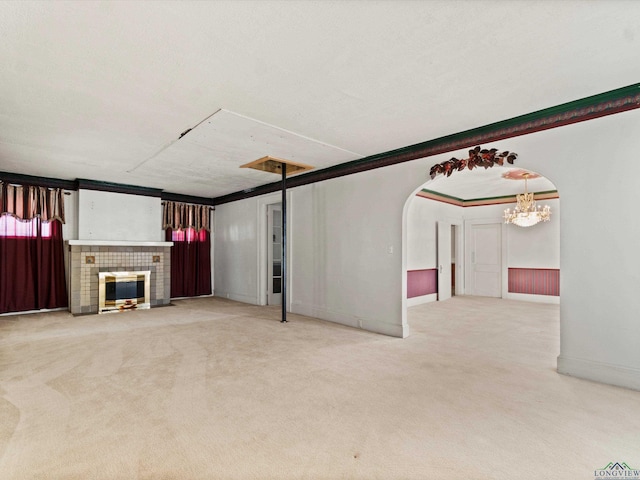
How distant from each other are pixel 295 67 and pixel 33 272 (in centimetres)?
664

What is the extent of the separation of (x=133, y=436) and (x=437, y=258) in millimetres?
7438

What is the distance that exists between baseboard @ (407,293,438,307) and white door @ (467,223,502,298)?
1671 mm

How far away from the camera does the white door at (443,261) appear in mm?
8305

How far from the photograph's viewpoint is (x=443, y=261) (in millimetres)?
8445

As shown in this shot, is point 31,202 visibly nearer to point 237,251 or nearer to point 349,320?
point 237,251

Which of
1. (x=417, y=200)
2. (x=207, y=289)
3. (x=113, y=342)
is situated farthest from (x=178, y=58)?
(x=207, y=289)

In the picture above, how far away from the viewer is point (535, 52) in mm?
2410

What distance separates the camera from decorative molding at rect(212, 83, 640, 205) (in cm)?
302

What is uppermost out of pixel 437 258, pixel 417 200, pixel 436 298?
pixel 417 200

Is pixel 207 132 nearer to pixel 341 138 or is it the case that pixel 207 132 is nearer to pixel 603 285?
pixel 341 138

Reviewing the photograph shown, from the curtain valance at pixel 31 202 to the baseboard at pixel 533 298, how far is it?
10.1m

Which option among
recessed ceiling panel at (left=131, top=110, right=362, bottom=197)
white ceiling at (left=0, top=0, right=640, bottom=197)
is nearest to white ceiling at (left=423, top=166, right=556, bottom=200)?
recessed ceiling panel at (left=131, top=110, right=362, bottom=197)

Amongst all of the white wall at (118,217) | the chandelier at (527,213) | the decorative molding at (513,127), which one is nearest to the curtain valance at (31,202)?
the white wall at (118,217)

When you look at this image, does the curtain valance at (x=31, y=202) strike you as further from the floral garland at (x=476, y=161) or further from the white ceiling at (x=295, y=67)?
the floral garland at (x=476, y=161)
